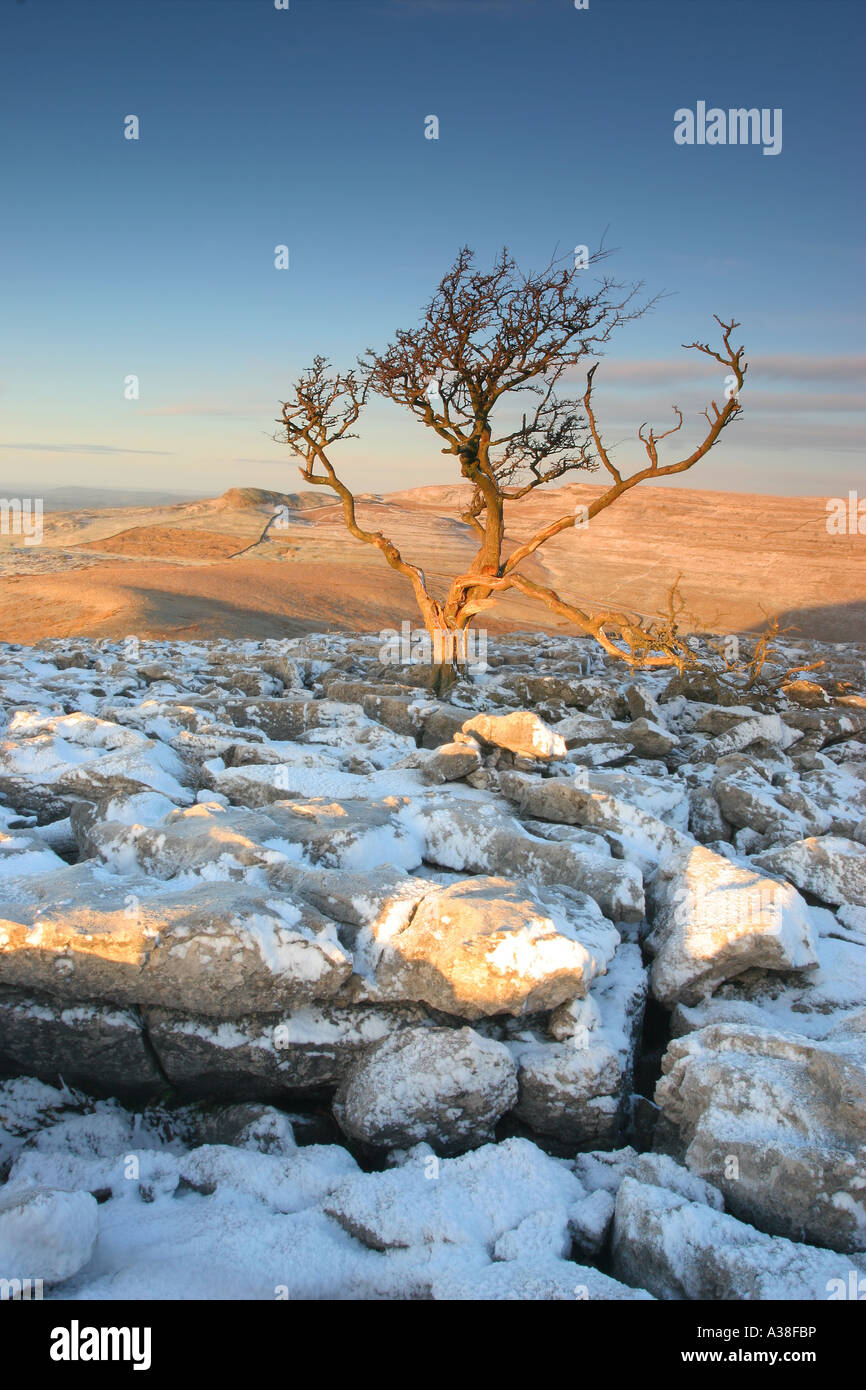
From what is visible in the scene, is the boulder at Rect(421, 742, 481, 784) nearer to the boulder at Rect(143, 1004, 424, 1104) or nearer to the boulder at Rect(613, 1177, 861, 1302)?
the boulder at Rect(143, 1004, 424, 1104)

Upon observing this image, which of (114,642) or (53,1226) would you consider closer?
(53,1226)

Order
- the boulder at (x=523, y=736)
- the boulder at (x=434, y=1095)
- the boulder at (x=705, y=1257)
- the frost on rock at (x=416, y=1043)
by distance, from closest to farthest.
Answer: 1. the boulder at (x=705, y=1257)
2. the frost on rock at (x=416, y=1043)
3. the boulder at (x=434, y=1095)
4. the boulder at (x=523, y=736)

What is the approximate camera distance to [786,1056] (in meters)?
3.73

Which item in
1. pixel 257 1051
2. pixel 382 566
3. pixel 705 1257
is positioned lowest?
pixel 705 1257

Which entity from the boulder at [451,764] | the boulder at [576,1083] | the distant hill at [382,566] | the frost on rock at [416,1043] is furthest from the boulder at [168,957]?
the distant hill at [382,566]

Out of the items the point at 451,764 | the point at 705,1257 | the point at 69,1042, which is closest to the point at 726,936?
the point at 705,1257

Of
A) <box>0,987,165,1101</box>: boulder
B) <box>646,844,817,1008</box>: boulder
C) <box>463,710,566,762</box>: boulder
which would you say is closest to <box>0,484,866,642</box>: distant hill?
<box>463,710,566,762</box>: boulder

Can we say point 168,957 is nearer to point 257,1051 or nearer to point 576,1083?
point 257,1051

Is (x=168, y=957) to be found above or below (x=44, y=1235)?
above

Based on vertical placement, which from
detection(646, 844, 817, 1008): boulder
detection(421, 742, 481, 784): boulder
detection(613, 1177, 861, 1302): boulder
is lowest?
detection(613, 1177, 861, 1302): boulder

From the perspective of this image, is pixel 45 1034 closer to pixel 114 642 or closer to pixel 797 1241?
pixel 797 1241

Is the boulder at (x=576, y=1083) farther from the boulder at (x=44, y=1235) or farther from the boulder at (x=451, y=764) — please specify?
the boulder at (x=451, y=764)
